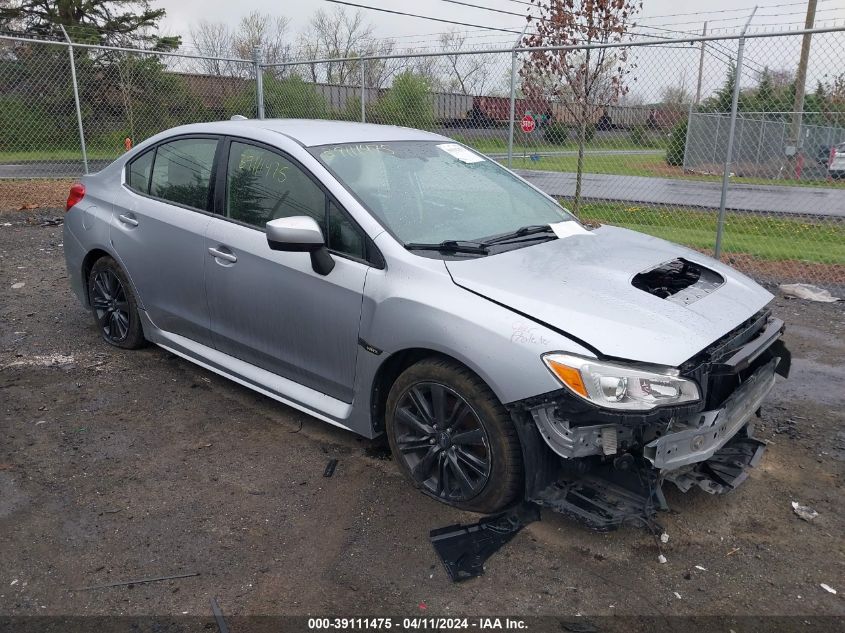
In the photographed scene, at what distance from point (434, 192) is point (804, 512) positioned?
7.88 ft

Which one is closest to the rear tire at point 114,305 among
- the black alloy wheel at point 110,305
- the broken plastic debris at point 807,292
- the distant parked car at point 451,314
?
the black alloy wheel at point 110,305

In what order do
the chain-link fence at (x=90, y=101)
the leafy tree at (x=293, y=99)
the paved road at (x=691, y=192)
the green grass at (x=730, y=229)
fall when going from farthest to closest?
1. the chain-link fence at (x=90, y=101)
2. the leafy tree at (x=293, y=99)
3. the green grass at (x=730, y=229)
4. the paved road at (x=691, y=192)

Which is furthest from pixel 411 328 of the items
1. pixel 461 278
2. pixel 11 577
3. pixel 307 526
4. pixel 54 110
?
pixel 54 110

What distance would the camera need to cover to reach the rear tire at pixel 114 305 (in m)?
4.91

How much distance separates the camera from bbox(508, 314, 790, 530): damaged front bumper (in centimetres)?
274

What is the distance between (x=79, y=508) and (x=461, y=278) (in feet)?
6.73

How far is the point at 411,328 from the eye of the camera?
3.14 meters

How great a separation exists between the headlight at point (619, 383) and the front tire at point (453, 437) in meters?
0.36

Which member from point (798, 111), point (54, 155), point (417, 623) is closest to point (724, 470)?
point (417, 623)

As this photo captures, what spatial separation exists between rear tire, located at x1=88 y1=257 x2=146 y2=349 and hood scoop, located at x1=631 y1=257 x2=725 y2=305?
335 centimetres

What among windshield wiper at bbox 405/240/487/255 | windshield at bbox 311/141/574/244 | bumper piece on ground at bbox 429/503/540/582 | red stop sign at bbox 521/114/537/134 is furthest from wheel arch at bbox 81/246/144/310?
red stop sign at bbox 521/114/537/134

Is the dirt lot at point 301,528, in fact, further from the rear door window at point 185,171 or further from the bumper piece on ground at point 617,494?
the rear door window at point 185,171

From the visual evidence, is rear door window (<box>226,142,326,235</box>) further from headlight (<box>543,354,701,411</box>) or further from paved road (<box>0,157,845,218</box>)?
paved road (<box>0,157,845,218</box>)

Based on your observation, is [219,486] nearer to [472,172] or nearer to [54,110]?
[472,172]
